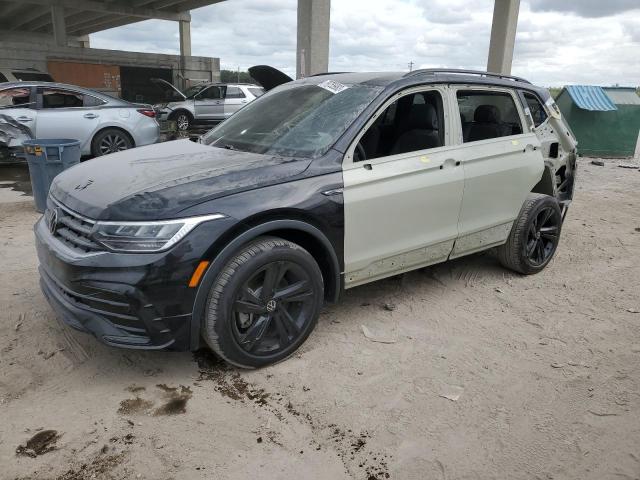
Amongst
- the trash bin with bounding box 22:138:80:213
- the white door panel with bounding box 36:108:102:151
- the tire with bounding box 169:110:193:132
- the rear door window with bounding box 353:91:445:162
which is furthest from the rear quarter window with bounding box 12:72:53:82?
the rear door window with bounding box 353:91:445:162

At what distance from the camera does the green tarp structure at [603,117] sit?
12500 millimetres

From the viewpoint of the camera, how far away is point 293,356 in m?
3.31

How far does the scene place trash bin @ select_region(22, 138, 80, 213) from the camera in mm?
6188

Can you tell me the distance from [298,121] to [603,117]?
1159cm

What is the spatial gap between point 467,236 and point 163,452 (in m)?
2.73

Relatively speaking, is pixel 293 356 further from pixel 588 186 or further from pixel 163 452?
pixel 588 186

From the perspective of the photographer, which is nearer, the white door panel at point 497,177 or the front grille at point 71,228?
the front grille at point 71,228

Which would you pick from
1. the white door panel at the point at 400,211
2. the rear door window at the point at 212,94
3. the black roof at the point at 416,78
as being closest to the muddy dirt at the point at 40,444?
the white door panel at the point at 400,211

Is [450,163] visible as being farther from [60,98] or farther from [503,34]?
[503,34]

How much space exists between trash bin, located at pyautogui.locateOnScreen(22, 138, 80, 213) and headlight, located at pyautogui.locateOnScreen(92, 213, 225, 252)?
416cm

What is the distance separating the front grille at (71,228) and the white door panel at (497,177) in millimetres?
2606

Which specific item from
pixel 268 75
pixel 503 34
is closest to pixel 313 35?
pixel 503 34

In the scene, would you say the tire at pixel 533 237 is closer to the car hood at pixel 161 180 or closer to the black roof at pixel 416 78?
the black roof at pixel 416 78

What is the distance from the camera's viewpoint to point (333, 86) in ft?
12.7
